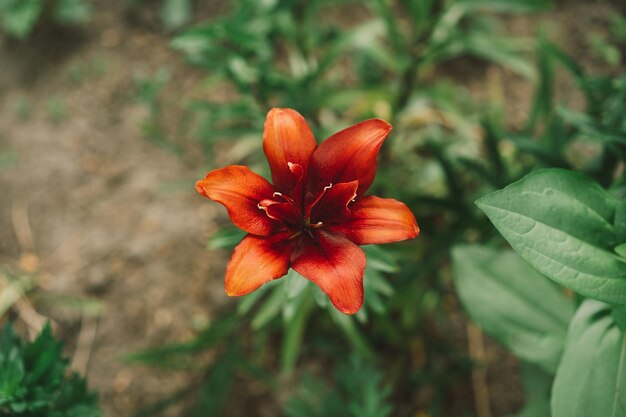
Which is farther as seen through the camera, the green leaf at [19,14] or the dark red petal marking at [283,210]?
the green leaf at [19,14]

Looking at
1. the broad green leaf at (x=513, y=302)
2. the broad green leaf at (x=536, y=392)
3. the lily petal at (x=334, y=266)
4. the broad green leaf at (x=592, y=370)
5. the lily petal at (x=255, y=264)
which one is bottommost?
the broad green leaf at (x=536, y=392)

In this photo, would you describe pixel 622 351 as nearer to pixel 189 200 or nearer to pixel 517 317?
pixel 517 317

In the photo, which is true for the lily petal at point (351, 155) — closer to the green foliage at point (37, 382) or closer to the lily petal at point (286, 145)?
the lily petal at point (286, 145)

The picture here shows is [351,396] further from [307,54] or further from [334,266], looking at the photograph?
[307,54]

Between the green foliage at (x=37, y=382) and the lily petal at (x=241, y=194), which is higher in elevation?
the lily petal at (x=241, y=194)

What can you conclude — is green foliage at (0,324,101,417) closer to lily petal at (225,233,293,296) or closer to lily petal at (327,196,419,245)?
lily petal at (225,233,293,296)

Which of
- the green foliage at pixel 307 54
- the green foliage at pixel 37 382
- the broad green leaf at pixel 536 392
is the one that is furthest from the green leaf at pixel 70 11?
the broad green leaf at pixel 536 392
